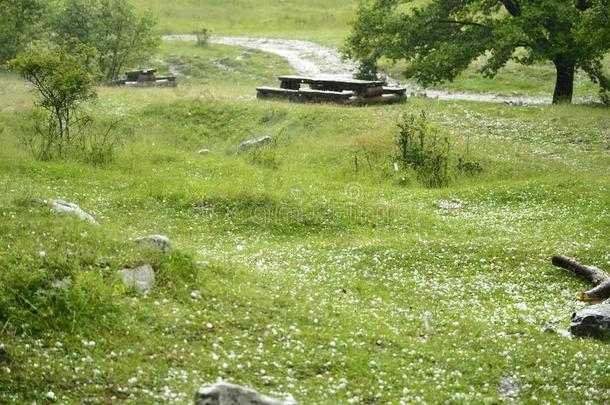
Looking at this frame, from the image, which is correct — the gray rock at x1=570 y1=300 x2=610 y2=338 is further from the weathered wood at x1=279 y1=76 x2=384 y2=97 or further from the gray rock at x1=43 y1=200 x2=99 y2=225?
the weathered wood at x1=279 y1=76 x2=384 y2=97

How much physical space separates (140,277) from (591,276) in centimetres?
947

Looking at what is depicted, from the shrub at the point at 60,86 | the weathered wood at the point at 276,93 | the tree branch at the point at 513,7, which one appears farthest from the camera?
the weathered wood at the point at 276,93

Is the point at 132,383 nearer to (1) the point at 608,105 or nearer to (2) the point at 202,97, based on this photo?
(2) the point at 202,97

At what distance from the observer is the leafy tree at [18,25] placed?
47.4m

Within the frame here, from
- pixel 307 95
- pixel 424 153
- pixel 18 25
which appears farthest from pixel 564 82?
pixel 18 25

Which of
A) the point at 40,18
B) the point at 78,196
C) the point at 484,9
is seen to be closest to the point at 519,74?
the point at 484,9

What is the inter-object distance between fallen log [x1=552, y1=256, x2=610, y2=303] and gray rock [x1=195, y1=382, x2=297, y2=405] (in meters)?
9.02

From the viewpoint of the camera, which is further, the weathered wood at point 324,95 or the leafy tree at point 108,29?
the leafy tree at point 108,29

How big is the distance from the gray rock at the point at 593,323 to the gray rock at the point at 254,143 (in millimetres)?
17486

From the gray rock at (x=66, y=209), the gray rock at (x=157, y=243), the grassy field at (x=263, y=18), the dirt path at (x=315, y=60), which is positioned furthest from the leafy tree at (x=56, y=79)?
the grassy field at (x=263, y=18)

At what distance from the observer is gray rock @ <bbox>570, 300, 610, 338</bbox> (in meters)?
12.8

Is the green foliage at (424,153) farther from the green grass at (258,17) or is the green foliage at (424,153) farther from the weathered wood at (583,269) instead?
the green grass at (258,17)

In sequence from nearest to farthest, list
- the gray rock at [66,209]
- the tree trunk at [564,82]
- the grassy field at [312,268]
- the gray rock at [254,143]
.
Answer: the grassy field at [312,268] → the gray rock at [66,209] → the gray rock at [254,143] → the tree trunk at [564,82]

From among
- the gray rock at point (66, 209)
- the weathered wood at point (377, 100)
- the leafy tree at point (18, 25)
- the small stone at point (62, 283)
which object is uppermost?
the leafy tree at point (18, 25)
